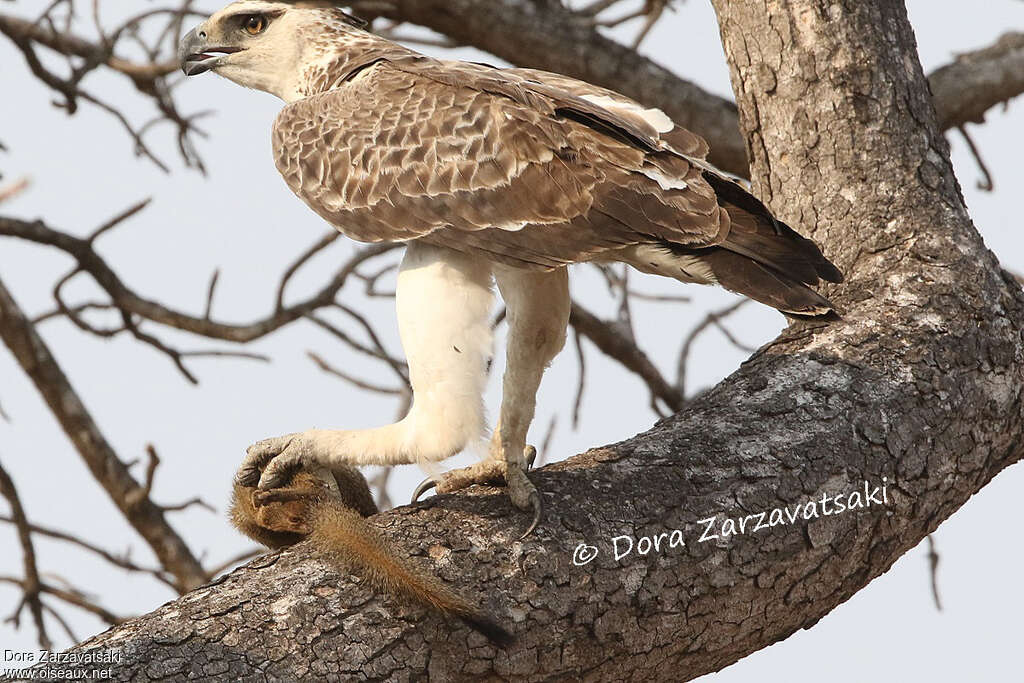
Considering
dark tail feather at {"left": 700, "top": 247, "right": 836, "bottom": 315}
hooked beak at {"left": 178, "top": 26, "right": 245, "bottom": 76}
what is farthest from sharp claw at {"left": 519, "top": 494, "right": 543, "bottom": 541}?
hooked beak at {"left": 178, "top": 26, "right": 245, "bottom": 76}

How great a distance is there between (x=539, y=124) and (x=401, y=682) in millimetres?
1699

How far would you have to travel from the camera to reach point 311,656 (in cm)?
311

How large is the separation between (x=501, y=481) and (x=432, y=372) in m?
0.40

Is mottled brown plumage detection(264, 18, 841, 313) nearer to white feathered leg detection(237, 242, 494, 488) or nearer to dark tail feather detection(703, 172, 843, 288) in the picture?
dark tail feather detection(703, 172, 843, 288)

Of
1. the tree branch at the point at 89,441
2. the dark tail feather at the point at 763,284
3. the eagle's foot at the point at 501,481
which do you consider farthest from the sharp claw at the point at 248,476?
the tree branch at the point at 89,441

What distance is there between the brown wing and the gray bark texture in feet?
2.46

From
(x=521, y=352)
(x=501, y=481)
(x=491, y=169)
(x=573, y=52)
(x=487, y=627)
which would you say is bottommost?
(x=487, y=627)

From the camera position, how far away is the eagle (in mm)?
3623

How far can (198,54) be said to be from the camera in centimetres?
485

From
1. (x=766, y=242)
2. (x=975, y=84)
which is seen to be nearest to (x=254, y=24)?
(x=766, y=242)

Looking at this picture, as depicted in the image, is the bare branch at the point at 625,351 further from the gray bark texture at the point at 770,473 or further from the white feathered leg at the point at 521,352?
the white feathered leg at the point at 521,352

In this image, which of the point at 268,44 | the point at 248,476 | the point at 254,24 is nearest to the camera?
the point at 248,476

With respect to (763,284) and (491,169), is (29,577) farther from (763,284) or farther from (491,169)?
(763,284)

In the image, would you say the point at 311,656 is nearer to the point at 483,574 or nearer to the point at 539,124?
the point at 483,574
